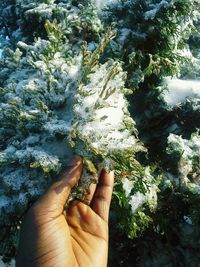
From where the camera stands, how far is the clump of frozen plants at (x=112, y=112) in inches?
171

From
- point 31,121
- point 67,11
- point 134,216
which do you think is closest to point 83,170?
point 31,121

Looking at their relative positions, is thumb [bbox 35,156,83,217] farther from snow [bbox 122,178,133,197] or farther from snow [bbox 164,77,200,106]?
snow [bbox 164,77,200,106]

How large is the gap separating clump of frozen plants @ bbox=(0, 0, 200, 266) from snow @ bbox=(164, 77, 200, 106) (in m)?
0.02

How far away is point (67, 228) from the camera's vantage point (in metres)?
3.97

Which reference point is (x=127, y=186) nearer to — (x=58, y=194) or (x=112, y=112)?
(x=112, y=112)

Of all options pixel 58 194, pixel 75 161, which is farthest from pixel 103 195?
pixel 58 194

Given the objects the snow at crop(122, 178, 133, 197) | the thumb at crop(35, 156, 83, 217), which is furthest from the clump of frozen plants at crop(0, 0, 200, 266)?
the thumb at crop(35, 156, 83, 217)

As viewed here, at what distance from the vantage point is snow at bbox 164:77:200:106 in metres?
7.54

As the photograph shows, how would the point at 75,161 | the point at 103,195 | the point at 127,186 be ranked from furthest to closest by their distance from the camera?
the point at 127,186 < the point at 103,195 < the point at 75,161

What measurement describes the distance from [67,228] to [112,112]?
4.49 feet

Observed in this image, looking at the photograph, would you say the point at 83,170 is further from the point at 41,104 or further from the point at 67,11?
the point at 67,11

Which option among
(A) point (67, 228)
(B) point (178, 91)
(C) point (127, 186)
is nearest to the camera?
(A) point (67, 228)

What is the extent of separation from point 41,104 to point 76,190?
3.35 feet

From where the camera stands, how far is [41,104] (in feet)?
14.7
